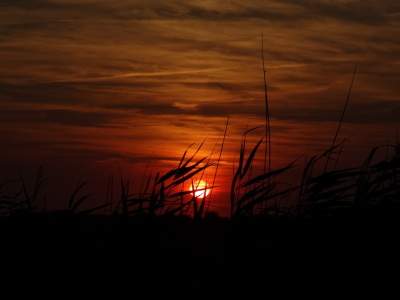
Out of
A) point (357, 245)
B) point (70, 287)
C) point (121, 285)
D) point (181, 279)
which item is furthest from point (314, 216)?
point (70, 287)

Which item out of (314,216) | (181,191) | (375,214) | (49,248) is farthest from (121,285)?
(375,214)

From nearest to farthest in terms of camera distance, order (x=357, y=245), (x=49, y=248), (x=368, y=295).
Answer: (x=368, y=295) → (x=357, y=245) → (x=49, y=248)

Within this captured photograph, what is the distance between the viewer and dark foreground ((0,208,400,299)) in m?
4.05

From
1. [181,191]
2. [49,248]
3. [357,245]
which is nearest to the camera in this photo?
[357,245]

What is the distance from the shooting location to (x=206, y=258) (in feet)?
14.6

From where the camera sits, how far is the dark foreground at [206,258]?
405 centimetres

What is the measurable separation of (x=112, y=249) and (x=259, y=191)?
3.58 feet

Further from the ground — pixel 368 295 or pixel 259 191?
pixel 259 191

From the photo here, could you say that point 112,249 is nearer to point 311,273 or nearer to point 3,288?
point 3,288

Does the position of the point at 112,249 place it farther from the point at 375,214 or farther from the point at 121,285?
the point at 375,214

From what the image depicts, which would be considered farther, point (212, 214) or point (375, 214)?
point (212, 214)

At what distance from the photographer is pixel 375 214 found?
4.38m

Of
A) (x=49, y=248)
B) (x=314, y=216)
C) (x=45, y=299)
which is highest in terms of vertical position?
(x=314, y=216)

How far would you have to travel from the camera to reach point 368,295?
3959mm
